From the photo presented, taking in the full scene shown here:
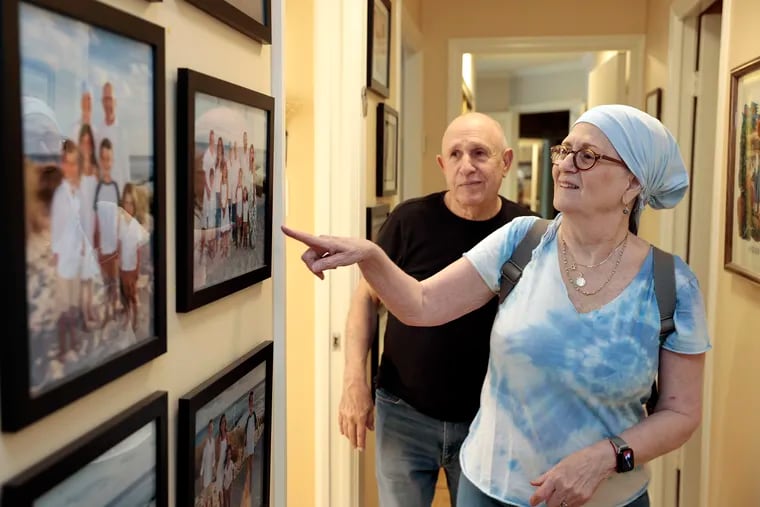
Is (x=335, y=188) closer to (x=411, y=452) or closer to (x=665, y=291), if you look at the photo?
(x=411, y=452)

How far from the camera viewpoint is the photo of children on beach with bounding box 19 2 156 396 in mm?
609

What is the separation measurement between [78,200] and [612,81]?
11.8ft

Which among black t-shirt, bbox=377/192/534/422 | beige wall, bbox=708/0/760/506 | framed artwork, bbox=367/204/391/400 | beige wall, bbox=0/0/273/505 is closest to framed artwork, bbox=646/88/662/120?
beige wall, bbox=708/0/760/506

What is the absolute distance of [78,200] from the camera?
26.4 inches

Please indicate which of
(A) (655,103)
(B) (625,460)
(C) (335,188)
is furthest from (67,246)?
(A) (655,103)

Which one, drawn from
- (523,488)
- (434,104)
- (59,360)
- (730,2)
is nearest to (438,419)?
(523,488)

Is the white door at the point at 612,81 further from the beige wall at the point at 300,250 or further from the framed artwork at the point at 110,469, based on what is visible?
the framed artwork at the point at 110,469

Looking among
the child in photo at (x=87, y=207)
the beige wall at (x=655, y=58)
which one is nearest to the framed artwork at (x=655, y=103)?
the beige wall at (x=655, y=58)

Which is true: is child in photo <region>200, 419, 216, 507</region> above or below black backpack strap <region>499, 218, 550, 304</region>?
below

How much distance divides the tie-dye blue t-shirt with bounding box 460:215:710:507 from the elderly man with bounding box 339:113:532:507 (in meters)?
0.44

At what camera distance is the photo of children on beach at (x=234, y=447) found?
1017 mm

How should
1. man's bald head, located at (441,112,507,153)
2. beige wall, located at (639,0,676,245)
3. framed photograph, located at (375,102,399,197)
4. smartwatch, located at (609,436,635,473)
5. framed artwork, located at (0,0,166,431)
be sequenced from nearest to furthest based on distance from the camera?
framed artwork, located at (0,0,166,431) → smartwatch, located at (609,436,635,473) → man's bald head, located at (441,112,507,153) → framed photograph, located at (375,102,399,197) → beige wall, located at (639,0,676,245)

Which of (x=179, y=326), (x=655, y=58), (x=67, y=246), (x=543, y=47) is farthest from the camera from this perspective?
(x=543, y=47)

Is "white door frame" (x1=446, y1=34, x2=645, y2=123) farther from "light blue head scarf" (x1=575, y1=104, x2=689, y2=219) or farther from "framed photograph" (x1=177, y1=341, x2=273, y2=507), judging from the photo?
"framed photograph" (x1=177, y1=341, x2=273, y2=507)
